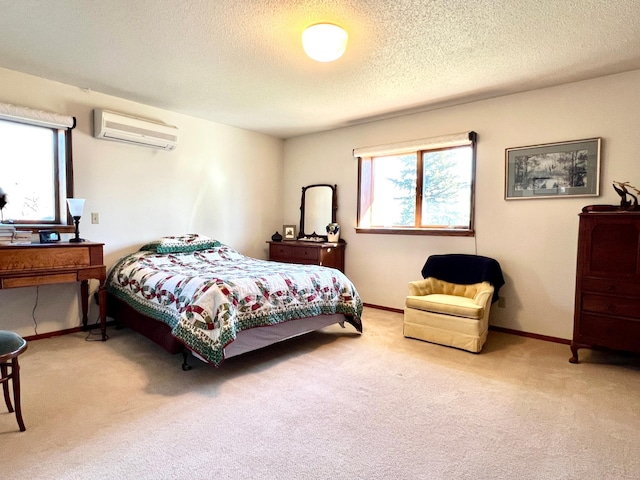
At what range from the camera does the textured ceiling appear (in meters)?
2.18

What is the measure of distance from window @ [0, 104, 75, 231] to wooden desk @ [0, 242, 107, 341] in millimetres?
548

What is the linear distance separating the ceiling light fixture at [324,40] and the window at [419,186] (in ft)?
6.55

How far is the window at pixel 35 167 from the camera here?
125 inches

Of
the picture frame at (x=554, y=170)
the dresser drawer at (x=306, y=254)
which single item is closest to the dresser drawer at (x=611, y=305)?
the picture frame at (x=554, y=170)

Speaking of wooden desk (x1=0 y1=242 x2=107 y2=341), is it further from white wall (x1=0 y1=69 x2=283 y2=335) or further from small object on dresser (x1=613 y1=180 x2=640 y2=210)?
small object on dresser (x1=613 y1=180 x2=640 y2=210)

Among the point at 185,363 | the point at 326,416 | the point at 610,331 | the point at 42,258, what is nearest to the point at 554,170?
the point at 610,331

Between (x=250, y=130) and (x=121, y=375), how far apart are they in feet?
12.0

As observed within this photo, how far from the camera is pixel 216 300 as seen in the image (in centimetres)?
245

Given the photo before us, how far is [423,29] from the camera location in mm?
2381

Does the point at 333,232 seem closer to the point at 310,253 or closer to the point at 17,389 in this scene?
the point at 310,253

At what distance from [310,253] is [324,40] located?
9.06ft

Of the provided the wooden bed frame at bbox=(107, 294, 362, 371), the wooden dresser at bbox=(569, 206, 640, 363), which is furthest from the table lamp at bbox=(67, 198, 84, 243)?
the wooden dresser at bbox=(569, 206, 640, 363)

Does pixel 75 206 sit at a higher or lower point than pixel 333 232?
higher

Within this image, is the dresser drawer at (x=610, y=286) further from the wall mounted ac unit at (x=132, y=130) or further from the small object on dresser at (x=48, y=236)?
the small object on dresser at (x=48, y=236)
